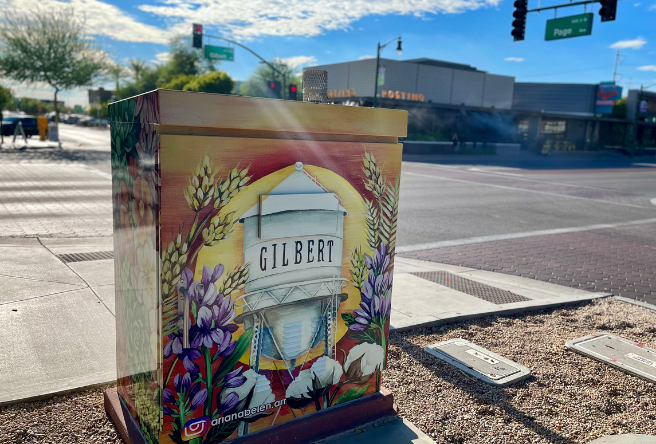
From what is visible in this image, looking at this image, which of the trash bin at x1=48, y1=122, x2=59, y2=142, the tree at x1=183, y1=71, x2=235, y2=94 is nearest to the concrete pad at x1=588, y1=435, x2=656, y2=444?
the trash bin at x1=48, y1=122, x2=59, y2=142

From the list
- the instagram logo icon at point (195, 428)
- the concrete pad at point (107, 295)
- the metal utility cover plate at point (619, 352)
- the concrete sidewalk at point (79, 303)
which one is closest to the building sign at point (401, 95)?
the concrete sidewalk at point (79, 303)

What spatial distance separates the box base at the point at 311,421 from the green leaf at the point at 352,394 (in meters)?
0.02

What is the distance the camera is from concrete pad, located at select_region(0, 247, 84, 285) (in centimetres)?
571

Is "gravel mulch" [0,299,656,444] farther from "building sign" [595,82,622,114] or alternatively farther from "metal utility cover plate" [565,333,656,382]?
"building sign" [595,82,622,114]

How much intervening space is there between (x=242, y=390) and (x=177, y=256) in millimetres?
804

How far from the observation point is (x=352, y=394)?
308 centimetres

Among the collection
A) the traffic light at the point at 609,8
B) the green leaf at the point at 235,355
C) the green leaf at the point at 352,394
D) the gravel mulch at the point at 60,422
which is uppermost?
the traffic light at the point at 609,8

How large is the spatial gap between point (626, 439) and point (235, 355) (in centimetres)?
253

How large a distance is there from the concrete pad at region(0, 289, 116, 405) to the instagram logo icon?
51.7 inches

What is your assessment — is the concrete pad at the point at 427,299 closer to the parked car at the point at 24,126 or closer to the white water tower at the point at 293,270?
the white water tower at the point at 293,270

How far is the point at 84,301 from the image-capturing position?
4965mm

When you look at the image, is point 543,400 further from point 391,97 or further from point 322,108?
point 391,97

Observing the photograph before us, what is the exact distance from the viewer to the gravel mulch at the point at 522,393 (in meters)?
3.27

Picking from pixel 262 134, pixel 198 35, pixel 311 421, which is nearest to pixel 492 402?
pixel 311 421
